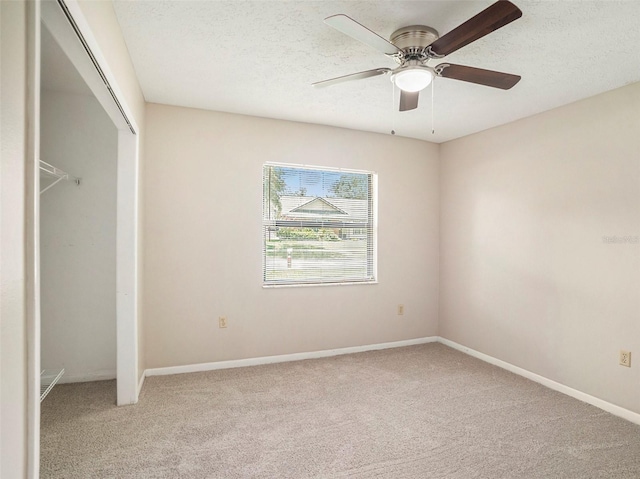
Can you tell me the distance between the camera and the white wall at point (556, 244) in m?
2.73

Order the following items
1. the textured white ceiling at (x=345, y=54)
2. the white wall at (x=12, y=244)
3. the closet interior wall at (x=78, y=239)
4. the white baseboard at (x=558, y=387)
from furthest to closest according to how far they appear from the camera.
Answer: the closet interior wall at (x=78, y=239) → the white baseboard at (x=558, y=387) → the textured white ceiling at (x=345, y=54) → the white wall at (x=12, y=244)

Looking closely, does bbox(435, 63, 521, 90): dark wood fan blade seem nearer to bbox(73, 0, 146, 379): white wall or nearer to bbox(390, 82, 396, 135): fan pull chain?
bbox(390, 82, 396, 135): fan pull chain

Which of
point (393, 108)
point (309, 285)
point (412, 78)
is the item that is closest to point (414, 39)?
point (412, 78)

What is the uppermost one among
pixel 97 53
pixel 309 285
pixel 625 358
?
pixel 97 53

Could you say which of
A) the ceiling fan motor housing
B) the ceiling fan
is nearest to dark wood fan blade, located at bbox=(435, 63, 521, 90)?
the ceiling fan

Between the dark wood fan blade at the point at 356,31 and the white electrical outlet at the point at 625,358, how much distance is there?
2.71 m

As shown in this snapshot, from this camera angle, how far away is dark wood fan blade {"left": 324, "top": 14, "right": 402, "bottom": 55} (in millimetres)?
1576

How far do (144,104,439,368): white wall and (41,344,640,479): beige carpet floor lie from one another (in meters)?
0.43

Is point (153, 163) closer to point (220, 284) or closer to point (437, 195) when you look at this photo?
point (220, 284)

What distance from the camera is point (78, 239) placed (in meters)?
3.22

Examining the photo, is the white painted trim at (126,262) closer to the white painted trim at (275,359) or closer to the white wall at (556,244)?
the white painted trim at (275,359)

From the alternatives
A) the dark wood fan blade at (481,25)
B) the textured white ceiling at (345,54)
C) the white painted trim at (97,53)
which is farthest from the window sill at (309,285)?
the dark wood fan blade at (481,25)

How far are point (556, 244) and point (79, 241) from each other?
4.16 m

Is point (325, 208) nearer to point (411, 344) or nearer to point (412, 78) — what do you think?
point (411, 344)
